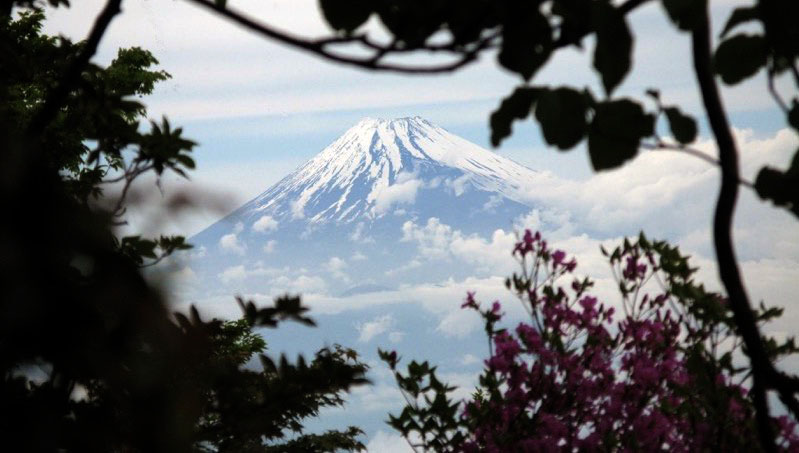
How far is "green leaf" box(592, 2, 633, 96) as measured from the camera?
3.13 feet

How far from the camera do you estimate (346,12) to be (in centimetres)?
99

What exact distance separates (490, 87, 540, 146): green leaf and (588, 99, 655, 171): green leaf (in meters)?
0.09

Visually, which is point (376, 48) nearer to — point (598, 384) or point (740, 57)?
point (740, 57)

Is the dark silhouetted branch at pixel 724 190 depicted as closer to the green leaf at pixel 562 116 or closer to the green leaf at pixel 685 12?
the green leaf at pixel 685 12

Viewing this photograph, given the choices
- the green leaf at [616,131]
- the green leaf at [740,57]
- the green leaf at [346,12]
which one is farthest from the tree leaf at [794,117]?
the green leaf at [346,12]

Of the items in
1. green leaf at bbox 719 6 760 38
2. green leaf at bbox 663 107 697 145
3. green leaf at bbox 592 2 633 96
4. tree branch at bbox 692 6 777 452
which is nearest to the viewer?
green leaf at bbox 592 2 633 96

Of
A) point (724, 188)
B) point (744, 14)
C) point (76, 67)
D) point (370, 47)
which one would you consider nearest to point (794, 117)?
point (724, 188)

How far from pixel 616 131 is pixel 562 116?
0.07 m

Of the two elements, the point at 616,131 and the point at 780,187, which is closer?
the point at 616,131

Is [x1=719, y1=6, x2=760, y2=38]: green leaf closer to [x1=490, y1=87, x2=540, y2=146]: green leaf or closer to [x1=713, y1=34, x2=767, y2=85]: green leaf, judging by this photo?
[x1=713, y1=34, x2=767, y2=85]: green leaf

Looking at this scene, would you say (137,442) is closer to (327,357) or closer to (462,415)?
(327,357)

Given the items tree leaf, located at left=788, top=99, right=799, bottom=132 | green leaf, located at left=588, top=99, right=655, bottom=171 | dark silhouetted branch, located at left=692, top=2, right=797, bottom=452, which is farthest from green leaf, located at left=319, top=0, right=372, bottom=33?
tree leaf, located at left=788, top=99, right=799, bottom=132

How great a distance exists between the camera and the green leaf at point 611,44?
954 millimetres

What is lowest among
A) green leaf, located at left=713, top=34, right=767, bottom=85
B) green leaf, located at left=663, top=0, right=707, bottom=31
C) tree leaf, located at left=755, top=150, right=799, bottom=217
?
tree leaf, located at left=755, top=150, right=799, bottom=217
